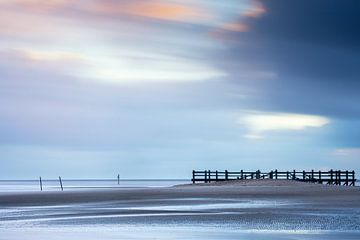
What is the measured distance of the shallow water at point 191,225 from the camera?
21750mm

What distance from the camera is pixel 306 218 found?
92.8 feet

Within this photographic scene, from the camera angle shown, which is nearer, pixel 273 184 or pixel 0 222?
pixel 0 222

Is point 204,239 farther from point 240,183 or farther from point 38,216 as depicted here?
point 240,183

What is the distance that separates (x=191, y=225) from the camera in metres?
25.3

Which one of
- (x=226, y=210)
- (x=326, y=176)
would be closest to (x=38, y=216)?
(x=226, y=210)

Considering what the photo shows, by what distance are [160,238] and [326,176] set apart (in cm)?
7197

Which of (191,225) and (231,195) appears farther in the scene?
(231,195)

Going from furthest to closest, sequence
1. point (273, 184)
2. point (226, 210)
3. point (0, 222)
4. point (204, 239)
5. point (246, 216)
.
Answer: point (273, 184)
point (226, 210)
point (246, 216)
point (0, 222)
point (204, 239)

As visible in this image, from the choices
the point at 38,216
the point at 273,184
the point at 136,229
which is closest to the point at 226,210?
the point at 38,216

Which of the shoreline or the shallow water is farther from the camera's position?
the shoreline

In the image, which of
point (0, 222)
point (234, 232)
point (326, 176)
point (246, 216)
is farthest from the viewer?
point (326, 176)

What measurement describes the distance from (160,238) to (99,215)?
36.0ft

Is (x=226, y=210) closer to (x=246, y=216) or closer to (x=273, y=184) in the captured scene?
(x=246, y=216)

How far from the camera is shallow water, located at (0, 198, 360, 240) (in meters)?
21.8
